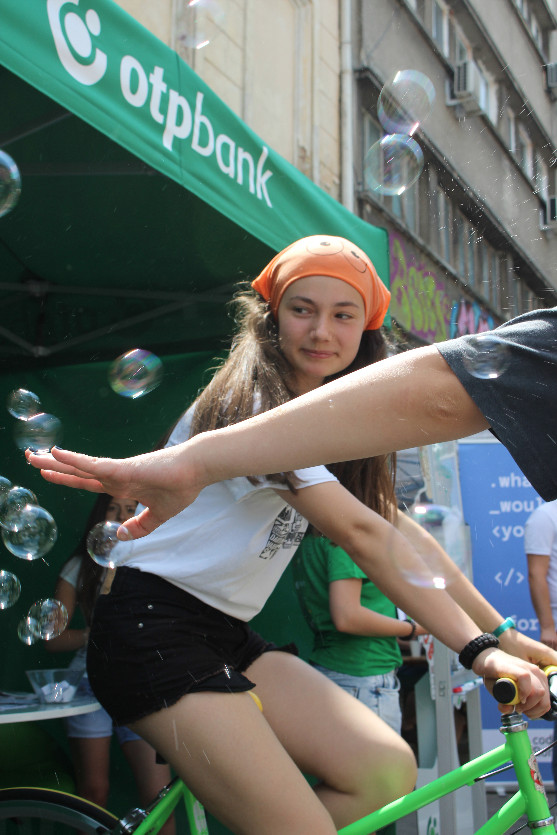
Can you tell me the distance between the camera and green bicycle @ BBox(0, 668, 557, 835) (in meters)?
1.39

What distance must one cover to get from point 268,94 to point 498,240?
435 centimetres

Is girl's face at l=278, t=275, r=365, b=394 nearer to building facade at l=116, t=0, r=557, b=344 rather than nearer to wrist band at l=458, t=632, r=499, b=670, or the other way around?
wrist band at l=458, t=632, r=499, b=670

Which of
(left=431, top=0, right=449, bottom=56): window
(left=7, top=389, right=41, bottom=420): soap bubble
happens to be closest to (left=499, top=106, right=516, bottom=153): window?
(left=431, top=0, right=449, bottom=56): window

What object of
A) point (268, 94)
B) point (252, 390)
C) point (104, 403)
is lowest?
point (252, 390)

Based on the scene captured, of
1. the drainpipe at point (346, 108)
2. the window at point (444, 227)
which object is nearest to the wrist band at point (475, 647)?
the drainpipe at point (346, 108)

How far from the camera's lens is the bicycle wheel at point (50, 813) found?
1.69 metres

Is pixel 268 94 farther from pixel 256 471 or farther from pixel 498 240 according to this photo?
pixel 256 471

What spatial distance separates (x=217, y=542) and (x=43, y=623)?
730mm

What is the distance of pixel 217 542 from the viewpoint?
4.58 feet

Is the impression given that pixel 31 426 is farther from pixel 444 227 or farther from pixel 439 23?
pixel 439 23

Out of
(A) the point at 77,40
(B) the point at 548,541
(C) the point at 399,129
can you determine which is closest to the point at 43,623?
(A) the point at 77,40

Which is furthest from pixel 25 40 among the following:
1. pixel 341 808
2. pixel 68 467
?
pixel 341 808

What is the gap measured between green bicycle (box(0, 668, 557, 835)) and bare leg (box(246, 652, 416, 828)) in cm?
3

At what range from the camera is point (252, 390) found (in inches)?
54.8
